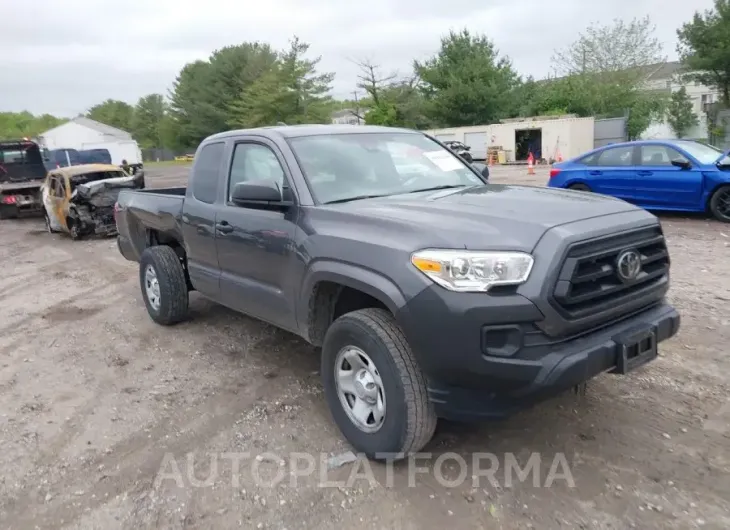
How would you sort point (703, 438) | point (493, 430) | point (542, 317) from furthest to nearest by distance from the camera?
point (493, 430) → point (703, 438) → point (542, 317)

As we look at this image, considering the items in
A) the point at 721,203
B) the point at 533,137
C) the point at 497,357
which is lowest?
the point at 721,203

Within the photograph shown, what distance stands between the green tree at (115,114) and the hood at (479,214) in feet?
385

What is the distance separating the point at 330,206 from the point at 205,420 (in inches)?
66.6

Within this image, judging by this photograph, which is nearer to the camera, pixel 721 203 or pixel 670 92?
pixel 721 203

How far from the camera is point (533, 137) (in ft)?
114

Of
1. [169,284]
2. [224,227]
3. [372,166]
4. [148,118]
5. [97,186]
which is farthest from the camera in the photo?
[148,118]

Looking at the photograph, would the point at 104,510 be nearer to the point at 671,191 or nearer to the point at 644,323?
the point at 644,323

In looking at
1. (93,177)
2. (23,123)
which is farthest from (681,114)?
(23,123)

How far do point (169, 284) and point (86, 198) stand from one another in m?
8.11

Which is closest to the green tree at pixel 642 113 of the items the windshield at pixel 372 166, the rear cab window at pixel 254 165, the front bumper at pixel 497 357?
the windshield at pixel 372 166

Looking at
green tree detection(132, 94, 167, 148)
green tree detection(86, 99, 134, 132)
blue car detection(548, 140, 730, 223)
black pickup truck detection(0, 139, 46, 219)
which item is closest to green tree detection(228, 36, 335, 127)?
black pickup truck detection(0, 139, 46, 219)

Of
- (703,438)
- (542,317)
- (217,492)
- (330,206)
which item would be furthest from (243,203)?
(703,438)

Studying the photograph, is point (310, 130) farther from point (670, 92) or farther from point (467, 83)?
point (670, 92)

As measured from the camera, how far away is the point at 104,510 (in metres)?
3.10
